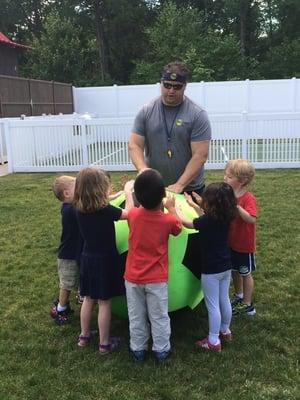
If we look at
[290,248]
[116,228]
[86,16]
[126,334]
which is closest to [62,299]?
[126,334]

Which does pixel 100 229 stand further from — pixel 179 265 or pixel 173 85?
pixel 173 85

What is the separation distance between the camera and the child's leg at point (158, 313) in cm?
313

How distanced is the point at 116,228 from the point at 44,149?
341 inches

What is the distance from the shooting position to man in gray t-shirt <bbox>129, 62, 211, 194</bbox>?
3689mm

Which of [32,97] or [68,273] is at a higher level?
[32,97]

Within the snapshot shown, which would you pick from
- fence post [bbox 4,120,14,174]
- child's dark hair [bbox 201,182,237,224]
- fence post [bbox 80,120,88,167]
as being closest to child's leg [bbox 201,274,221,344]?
child's dark hair [bbox 201,182,237,224]

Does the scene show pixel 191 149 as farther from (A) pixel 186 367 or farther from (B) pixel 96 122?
(B) pixel 96 122

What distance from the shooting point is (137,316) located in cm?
322

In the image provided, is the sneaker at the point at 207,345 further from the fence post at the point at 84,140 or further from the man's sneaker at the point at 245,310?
the fence post at the point at 84,140

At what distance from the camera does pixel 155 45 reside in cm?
3189

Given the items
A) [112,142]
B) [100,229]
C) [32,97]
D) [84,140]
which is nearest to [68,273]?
[100,229]

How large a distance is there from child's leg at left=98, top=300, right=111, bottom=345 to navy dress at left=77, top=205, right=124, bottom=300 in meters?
0.06

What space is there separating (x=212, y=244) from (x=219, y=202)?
0.31 meters

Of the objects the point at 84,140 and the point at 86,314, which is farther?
the point at 84,140
